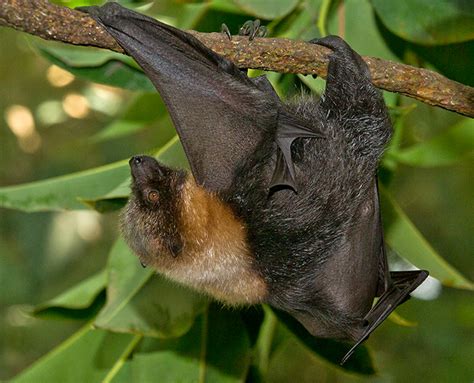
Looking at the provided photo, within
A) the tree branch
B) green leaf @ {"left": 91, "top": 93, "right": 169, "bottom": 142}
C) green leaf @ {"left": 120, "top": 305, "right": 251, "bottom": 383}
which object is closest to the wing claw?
green leaf @ {"left": 120, "top": 305, "right": 251, "bottom": 383}

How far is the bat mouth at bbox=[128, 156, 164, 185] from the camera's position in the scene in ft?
9.04

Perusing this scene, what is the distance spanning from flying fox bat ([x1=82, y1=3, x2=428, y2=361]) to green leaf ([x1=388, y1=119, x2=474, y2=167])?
68cm

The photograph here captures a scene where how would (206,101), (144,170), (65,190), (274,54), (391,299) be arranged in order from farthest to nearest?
(65,190) < (391,299) < (144,170) < (206,101) < (274,54)

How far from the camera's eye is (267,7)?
297 cm

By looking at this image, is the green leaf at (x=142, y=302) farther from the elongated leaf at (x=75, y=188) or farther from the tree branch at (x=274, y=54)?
the tree branch at (x=274, y=54)

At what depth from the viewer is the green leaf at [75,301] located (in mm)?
3315

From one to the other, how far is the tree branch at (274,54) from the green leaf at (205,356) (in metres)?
1.19

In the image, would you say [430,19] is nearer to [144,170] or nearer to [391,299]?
[391,299]

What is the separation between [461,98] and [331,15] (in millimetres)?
994

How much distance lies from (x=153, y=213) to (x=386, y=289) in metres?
0.91

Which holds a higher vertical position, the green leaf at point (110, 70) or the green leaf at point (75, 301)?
the green leaf at point (110, 70)

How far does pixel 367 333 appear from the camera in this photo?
2852 millimetres

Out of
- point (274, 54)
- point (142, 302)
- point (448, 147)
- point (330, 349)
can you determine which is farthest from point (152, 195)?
point (448, 147)

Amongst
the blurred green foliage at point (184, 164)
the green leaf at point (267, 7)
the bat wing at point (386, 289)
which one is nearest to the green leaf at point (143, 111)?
the blurred green foliage at point (184, 164)
